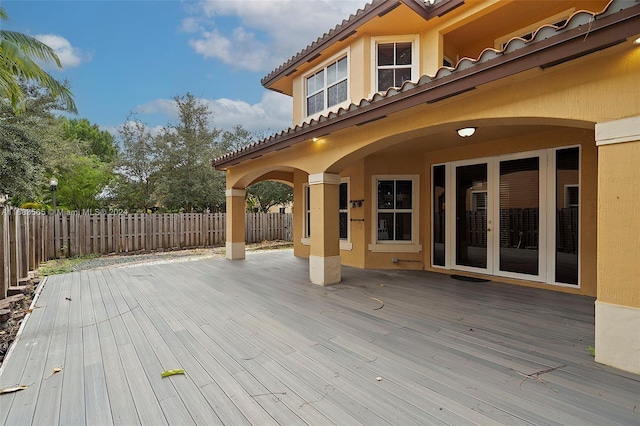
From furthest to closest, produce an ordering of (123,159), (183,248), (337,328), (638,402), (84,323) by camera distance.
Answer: (123,159)
(183,248)
(84,323)
(337,328)
(638,402)

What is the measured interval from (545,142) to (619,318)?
4.03 metres

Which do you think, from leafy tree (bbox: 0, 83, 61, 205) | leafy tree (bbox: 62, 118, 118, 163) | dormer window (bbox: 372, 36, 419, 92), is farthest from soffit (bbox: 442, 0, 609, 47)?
leafy tree (bbox: 62, 118, 118, 163)

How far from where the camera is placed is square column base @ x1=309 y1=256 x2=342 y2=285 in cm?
627

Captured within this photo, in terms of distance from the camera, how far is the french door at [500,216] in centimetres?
590

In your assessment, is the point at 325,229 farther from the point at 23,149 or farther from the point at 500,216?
the point at 23,149

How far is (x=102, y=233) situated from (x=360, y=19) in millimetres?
11372

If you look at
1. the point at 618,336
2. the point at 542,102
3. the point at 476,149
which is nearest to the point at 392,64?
the point at 476,149

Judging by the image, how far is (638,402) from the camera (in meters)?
2.29

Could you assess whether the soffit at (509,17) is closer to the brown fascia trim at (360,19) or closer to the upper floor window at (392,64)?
the brown fascia trim at (360,19)

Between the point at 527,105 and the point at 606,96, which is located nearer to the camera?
the point at 606,96

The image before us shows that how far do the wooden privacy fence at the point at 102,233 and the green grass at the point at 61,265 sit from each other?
0.23 m

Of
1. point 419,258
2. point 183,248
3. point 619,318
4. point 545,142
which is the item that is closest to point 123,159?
point 183,248

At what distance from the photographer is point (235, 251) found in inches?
394

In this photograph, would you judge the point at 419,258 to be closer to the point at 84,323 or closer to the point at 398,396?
the point at 398,396
